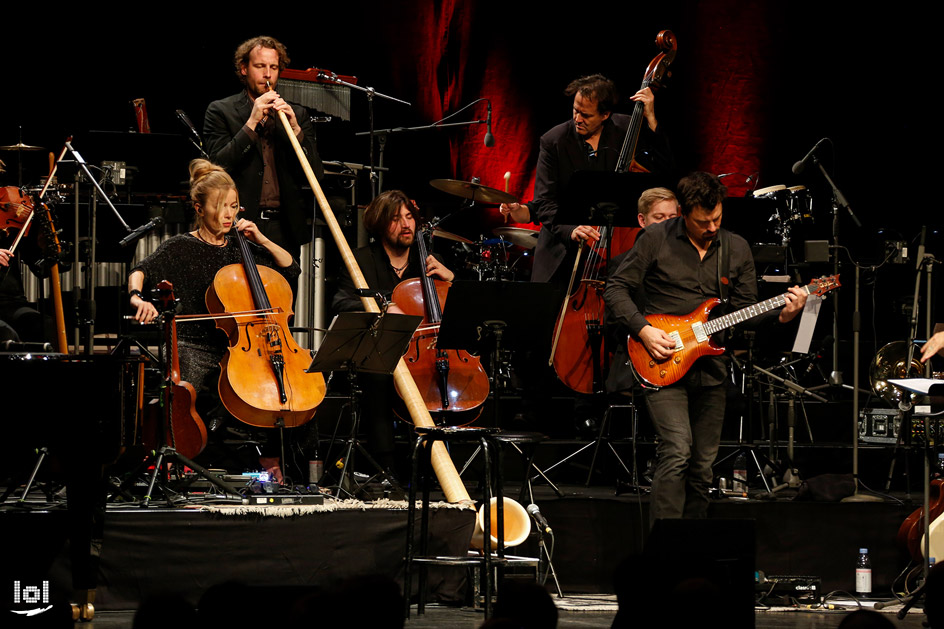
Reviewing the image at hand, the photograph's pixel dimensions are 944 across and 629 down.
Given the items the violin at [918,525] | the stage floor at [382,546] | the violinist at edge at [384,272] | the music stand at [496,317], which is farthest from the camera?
the violinist at edge at [384,272]

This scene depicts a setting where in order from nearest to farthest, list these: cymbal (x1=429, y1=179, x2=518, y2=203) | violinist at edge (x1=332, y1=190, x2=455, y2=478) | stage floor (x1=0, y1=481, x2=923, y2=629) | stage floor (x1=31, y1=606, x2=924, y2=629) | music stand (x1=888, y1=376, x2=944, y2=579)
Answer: music stand (x1=888, y1=376, x2=944, y2=579)
stage floor (x1=31, y1=606, x2=924, y2=629)
stage floor (x1=0, y1=481, x2=923, y2=629)
violinist at edge (x1=332, y1=190, x2=455, y2=478)
cymbal (x1=429, y1=179, x2=518, y2=203)

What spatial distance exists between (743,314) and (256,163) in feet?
10.1

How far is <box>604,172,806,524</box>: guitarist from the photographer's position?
19.2 ft

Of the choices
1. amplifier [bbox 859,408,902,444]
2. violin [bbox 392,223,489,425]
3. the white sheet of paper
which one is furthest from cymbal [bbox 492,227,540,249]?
amplifier [bbox 859,408,902,444]

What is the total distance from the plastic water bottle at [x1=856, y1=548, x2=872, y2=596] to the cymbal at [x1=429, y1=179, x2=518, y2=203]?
294 centimetres

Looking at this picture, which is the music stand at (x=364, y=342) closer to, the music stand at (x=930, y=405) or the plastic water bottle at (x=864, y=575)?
the music stand at (x=930, y=405)

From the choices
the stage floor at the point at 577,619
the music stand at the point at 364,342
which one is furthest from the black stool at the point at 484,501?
the music stand at the point at 364,342

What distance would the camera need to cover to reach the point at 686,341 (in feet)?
19.4

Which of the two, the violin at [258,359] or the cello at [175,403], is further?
the violin at [258,359]

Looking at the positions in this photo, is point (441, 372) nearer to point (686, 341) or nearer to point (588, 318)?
point (588, 318)

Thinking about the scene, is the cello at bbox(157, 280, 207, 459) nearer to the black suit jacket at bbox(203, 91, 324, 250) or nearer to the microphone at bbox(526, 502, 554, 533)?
the black suit jacket at bbox(203, 91, 324, 250)

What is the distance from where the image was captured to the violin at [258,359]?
591 cm

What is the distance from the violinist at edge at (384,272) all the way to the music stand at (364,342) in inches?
35.0

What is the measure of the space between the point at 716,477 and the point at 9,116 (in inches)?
253
